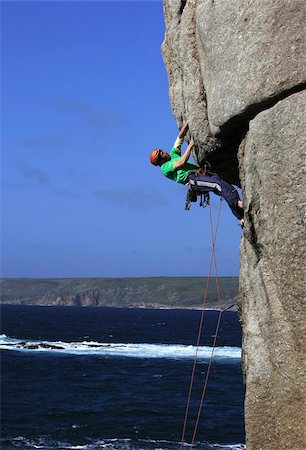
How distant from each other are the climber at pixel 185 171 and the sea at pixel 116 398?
12358mm

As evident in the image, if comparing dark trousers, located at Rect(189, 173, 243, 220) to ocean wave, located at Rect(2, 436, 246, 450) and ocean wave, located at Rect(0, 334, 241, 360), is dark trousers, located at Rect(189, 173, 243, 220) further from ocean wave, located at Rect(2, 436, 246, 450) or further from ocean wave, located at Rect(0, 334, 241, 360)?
ocean wave, located at Rect(0, 334, 241, 360)

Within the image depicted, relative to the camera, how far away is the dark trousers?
9711 mm

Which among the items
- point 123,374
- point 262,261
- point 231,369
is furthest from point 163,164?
point 231,369

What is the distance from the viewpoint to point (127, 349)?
243 feet

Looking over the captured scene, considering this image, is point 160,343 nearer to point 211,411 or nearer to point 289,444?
point 211,411

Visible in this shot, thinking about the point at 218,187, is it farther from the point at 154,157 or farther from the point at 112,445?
the point at 112,445

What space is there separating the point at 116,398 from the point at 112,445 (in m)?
12.5

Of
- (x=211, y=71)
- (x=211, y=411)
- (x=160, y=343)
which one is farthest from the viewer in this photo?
(x=160, y=343)

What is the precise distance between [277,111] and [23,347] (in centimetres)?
6887

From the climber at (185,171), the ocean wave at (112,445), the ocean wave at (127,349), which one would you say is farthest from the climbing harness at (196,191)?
the ocean wave at (127,349)

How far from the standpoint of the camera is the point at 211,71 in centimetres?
892

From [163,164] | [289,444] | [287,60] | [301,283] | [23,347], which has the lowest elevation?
[23,347]

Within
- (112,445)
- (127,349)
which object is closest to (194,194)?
(112,445)

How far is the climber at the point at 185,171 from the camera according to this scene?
10.0 m
